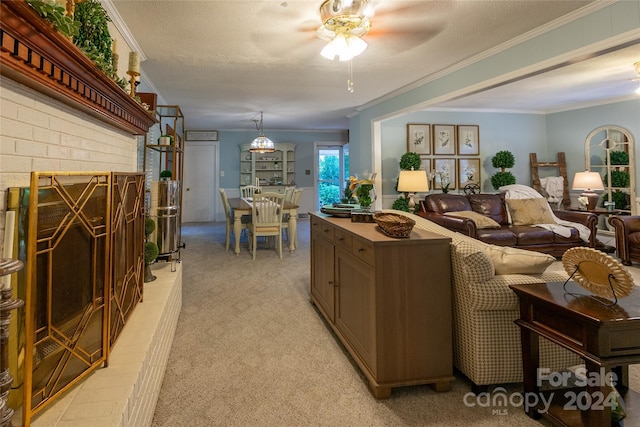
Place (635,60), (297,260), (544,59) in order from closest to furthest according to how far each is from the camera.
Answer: (544,59) < (635,60) < (297,260)

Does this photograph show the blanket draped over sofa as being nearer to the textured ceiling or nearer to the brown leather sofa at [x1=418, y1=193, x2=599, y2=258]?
the textured ceiling

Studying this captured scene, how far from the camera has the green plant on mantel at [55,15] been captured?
3.04 feet

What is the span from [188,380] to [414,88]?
4412 millimetres

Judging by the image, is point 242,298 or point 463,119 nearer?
point 242,298

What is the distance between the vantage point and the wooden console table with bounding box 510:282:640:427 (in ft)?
3.77

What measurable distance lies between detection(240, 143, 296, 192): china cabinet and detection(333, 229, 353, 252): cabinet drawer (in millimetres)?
6514

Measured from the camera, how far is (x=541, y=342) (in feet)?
5.49

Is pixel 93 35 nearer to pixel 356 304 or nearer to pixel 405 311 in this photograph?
pixel 356 304

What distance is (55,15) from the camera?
0.97 metres

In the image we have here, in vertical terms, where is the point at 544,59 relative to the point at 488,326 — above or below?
above

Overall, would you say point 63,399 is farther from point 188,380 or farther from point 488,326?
point 488,326

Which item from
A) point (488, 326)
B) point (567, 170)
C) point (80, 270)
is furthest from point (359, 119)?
point (80, 270)

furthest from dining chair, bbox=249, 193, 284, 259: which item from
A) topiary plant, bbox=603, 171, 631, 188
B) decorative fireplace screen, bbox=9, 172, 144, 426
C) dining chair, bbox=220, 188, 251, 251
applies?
topiary plant, bbox=603, 171, 631, 188

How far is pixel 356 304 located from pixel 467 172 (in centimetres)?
518
